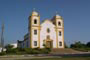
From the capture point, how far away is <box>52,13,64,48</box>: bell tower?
169 feet

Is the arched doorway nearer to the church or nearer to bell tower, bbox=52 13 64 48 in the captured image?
the church

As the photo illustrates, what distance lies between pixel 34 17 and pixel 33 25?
223cm

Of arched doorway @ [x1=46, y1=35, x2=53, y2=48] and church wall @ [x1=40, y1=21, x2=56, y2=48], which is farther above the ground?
church wall @ [x1=40, y1=21, x2=56, y2=48]

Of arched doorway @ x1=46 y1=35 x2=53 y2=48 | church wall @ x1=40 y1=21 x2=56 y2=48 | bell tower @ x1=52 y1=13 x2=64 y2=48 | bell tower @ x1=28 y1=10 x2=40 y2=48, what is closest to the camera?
bell tower @ x1=28 y1=10 x2=40 y2=48

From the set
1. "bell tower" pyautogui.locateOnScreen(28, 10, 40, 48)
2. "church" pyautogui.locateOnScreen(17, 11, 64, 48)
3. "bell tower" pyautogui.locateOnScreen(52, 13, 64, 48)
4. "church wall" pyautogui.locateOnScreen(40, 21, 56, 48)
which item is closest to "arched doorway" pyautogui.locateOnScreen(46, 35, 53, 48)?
"church" pyautogui.locateOnScreen(17, 11, 64, 48)

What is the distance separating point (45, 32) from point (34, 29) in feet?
10.7

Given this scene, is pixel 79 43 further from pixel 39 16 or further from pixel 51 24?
pixel 39 16

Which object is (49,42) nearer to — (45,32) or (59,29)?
(45,32)

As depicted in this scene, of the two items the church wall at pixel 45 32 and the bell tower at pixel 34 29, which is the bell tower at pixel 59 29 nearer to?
the church wall at pixel 45 32

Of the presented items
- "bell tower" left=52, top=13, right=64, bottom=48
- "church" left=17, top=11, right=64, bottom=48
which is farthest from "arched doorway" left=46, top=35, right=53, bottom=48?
"bell tower" left=52, top=13, right=64, bottom=48

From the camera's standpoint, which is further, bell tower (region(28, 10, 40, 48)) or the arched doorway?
the arched doorway

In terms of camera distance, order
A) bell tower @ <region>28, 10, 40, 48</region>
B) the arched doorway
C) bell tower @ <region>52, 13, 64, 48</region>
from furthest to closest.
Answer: bell tower @ <region>52, 13, 64, 48</region> < the arched doorway < bell tower @ <region>28, 10, 40, 48</region>

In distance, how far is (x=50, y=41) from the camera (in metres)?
51.0

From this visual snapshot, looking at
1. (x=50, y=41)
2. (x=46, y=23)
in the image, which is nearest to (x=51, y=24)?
(x=46, y=23)
